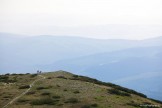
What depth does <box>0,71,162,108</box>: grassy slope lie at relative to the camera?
1947 inches

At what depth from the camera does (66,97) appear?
53938 millimetres

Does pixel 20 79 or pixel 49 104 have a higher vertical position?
pixel 20 79

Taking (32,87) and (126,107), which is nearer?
(126,107)

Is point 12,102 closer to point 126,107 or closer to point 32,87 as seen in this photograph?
point 32,87

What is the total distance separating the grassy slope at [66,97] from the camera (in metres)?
49.5

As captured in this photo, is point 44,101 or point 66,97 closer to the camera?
point 44,101

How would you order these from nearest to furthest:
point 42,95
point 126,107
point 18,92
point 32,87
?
point 126,107, point 42,95, point 18,92, point 32,87

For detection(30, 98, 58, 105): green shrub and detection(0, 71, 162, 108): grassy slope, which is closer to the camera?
detection(0, 71, 162, 108): grassy slope

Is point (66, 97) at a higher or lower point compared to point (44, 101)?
higher

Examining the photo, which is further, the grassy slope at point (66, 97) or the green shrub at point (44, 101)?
the green shrub at point (44, 101)

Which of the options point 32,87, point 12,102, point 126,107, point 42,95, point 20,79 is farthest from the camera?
point 20,79

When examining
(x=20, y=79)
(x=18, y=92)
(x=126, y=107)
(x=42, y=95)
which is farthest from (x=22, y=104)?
(x=20, y=79)

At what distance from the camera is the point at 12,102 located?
5228 centimetres

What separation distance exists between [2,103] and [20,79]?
27442mm
